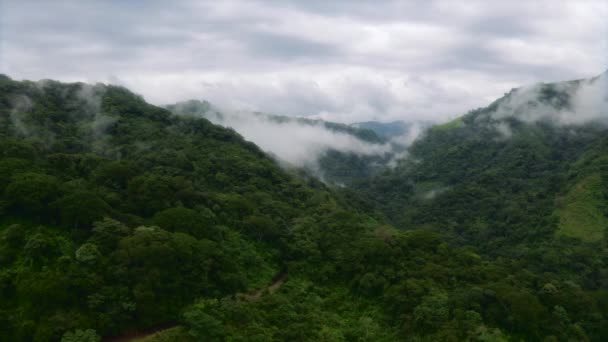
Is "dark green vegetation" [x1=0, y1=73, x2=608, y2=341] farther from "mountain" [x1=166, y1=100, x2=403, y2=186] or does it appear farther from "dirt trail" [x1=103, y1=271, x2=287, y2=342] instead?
"mountain" [x1=166, y1=100, x2=403, y2=186]

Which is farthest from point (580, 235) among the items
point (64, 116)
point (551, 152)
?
point (64, 116)

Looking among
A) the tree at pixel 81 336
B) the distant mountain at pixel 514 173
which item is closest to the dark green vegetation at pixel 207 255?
the tree at pixel 81 336

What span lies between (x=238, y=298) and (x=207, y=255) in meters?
3.09

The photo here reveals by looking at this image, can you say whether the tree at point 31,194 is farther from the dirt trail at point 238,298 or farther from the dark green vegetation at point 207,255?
the dirt trail at point 238,298

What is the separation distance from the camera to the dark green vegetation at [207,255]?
78.7 feet

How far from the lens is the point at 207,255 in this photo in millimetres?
28469

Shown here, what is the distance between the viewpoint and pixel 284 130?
16175 centimetres

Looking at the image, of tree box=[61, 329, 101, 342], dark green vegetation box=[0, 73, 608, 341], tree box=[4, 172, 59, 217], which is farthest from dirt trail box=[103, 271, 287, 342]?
tree box=[4, 172, 59, 217]

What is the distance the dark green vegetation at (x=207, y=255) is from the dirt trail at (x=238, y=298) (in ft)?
0.70

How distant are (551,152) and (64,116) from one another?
3276 inches

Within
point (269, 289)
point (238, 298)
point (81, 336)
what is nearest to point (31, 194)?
point (81, 336)

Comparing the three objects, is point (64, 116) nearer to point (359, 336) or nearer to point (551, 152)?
point (359, 336)

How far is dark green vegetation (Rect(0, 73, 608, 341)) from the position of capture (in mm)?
24000

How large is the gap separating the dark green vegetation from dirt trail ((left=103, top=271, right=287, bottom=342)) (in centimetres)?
21
